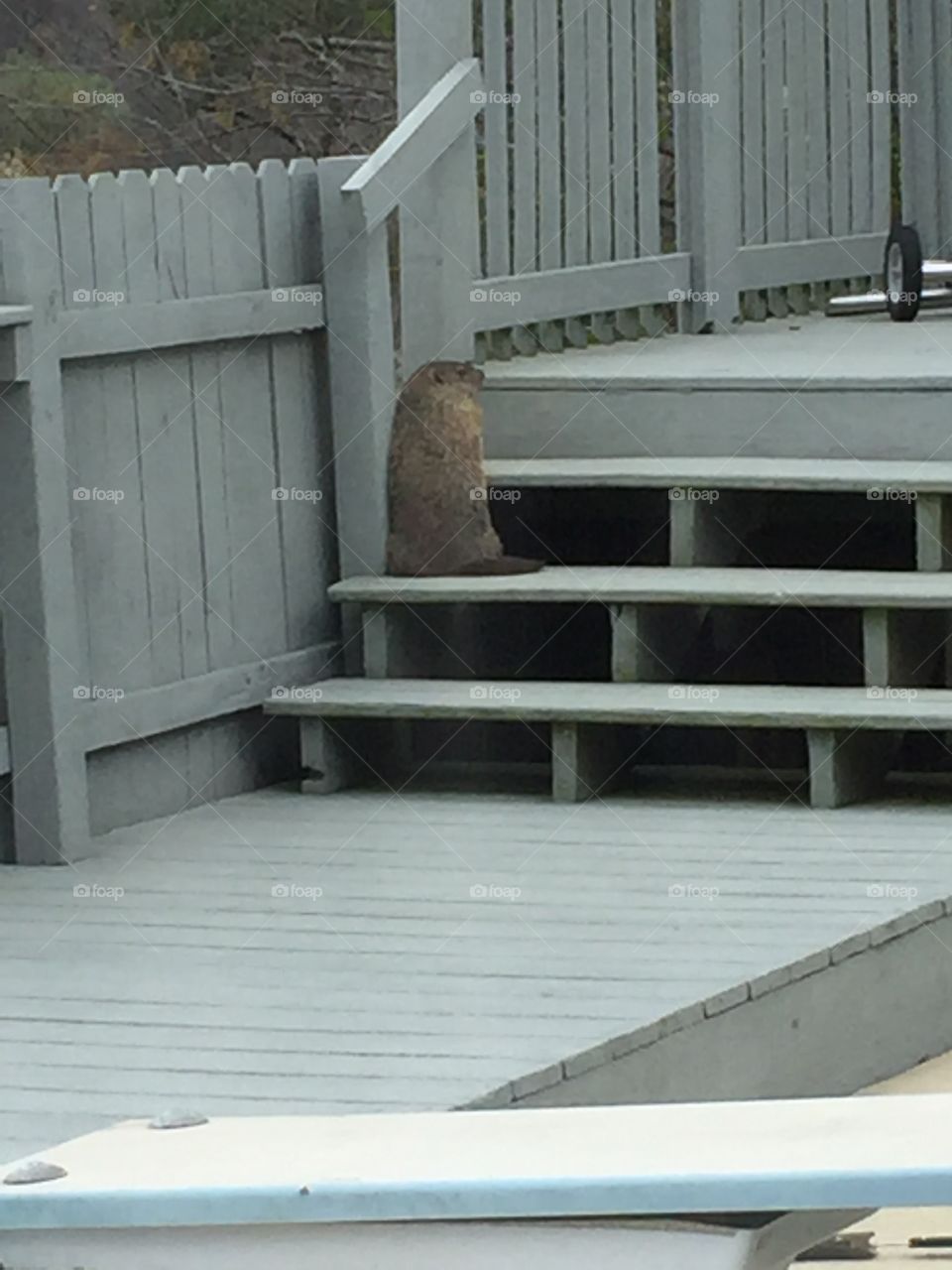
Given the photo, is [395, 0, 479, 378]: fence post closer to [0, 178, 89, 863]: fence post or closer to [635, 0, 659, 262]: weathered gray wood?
[635, 0, 659, 262]: weathered gray wood

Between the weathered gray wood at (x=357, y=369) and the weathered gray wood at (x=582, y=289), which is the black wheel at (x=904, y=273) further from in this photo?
the weathered gray wood at (x=357, y=369)

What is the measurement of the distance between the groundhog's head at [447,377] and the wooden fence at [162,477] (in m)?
0.13

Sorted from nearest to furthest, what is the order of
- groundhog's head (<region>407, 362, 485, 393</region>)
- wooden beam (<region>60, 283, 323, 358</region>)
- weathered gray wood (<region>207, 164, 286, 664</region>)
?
wooden beam (<region>60, 283, 323, 358</region>) < weathered gray wood (<region>207, 164, 286, 664</region>) < groundhog's head (<region>407, 362, 485, 393</region>)

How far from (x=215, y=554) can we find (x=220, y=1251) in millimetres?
3856

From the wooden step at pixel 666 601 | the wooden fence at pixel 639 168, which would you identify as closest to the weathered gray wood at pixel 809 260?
the wooden fence at pixel 639 168

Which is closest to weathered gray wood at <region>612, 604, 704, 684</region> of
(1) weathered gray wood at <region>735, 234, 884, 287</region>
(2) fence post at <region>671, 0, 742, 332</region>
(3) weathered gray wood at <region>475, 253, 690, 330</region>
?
(3) weathered gray wood at <region>475, 253, 690, 330</region>

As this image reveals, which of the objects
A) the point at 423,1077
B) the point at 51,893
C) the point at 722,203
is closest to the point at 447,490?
the point at 51,893

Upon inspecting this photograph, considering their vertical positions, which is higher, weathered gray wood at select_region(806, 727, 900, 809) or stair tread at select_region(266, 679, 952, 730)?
stair tread at select_region(266, 679, 952, 730)

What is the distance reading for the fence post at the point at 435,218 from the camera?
245 inches

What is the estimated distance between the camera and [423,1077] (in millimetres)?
3588

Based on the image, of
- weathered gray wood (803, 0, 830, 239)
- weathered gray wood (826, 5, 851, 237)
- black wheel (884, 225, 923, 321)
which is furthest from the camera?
weathered gray wood (826, 5, 851, 237)

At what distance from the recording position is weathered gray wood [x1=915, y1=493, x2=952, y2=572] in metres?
5.70

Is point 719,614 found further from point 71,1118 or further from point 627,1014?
point 71,1118

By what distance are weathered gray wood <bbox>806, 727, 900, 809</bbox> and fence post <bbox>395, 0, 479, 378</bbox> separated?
1.46 m
